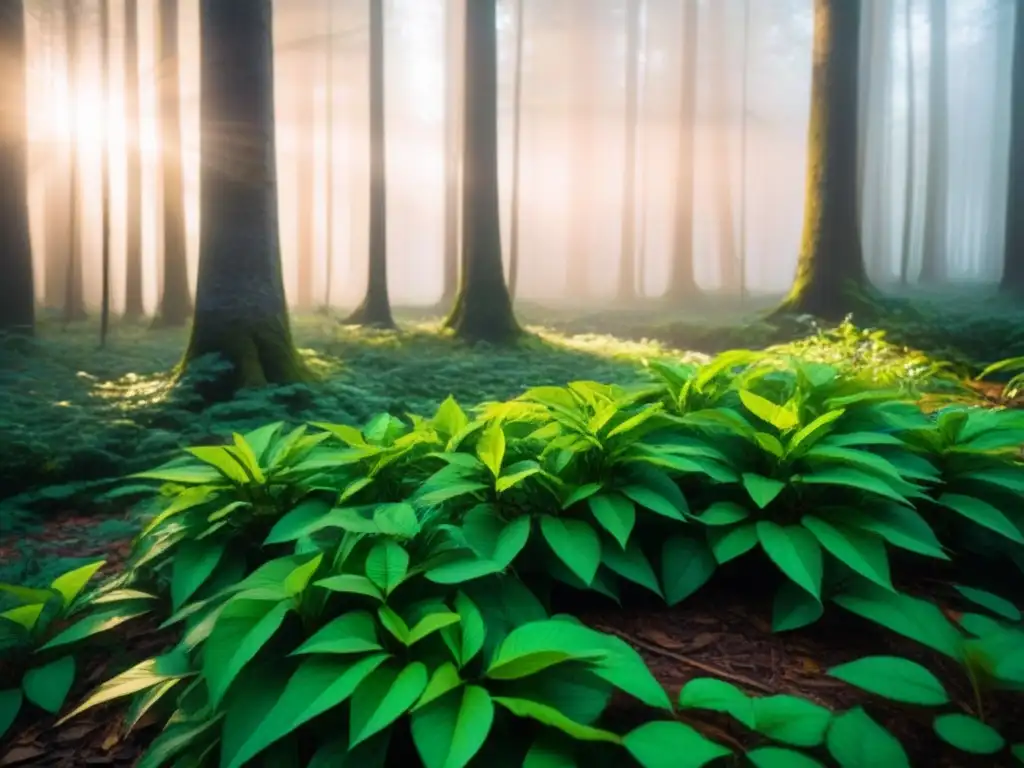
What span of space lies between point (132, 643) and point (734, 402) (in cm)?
256

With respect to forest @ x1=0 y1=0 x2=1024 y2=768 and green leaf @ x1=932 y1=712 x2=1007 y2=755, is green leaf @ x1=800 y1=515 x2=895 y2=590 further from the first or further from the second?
green leaf @ x1=932 y1=712 x2=1007 y2=755

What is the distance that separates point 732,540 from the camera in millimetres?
2148

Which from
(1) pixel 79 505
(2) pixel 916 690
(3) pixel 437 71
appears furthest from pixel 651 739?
(3) pixel 437 71

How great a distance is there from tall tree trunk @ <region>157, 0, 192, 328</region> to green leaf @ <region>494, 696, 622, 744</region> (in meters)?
12.5

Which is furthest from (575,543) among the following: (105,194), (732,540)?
(105,194)

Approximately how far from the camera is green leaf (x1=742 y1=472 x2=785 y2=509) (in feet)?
6.75

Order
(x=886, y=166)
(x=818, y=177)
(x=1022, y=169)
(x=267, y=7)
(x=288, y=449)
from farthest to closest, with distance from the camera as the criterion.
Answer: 1. (x=886, y=166)
2. (x=1022, y=169)
3. (x=818, y=177)
4. (x=267, y=7)
5. (x=288, y=449)

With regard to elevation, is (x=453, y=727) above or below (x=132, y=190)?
below

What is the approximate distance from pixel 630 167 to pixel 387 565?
26.9 m

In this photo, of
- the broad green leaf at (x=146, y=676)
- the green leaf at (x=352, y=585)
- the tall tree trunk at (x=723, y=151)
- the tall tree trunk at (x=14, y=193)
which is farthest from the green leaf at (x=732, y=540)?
the tall tree trunk at (x=723, y=151)

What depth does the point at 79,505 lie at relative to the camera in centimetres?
486

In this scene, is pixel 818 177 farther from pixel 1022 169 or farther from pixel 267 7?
pixel 267 7

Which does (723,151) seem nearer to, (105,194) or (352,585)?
(105,194)

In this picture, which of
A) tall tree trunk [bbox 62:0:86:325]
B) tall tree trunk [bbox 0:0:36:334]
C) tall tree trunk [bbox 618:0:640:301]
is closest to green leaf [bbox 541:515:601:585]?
tall tree trunk [bbox 0:0:36:334]
